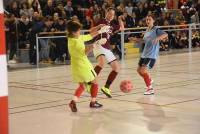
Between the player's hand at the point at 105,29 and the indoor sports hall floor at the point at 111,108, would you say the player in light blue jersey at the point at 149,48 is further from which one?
the player's hand at the point at 105,29

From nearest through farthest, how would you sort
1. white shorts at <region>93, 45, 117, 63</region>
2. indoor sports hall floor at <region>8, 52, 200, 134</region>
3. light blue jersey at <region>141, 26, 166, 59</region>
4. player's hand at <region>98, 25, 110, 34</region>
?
indoor sports hall floor at <region>8, 52, 200, 134</region>, player's hand at <region>98, 25, 110, 34</region>, white shorts at <region>93, 45, 117, 63</region>, light blue jersey at <region>141, 26, 166, 59</region>

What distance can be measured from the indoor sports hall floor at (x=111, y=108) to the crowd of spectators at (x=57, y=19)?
12.1ft

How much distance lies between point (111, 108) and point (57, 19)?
1023cm

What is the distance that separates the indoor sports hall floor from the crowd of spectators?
12.1 feet

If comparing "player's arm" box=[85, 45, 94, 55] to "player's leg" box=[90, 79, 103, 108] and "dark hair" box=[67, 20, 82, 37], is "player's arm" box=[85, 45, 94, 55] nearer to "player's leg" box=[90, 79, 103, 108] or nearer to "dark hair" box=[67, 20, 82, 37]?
"dark hair" box=[67, 20, 82, 37]

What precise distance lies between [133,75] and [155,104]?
4880 millimetres

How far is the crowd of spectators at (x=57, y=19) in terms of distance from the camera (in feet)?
55.3

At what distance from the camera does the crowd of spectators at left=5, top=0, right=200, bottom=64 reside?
16859 mm

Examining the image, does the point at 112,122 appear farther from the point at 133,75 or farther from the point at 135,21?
the point at 135,21

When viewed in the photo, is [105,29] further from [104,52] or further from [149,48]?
[149,48]

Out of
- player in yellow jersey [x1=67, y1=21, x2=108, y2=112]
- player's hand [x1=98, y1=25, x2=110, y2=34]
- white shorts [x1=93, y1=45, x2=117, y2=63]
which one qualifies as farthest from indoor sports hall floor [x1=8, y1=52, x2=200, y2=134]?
player's hand [x1=98, y1=25, x2=110, y2=34]

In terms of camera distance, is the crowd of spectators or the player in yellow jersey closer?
the player in yellow jersey

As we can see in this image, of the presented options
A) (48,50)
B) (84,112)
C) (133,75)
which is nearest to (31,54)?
(48,50)

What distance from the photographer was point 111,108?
7.93 metres
